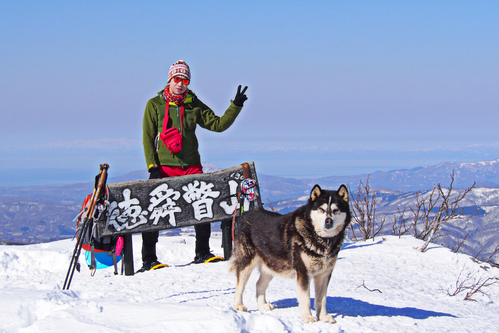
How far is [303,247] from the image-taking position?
418cm

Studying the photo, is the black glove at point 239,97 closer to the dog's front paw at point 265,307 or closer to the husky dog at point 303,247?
the husky dog at point 303,247

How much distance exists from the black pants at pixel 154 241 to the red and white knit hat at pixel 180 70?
85.9 inches

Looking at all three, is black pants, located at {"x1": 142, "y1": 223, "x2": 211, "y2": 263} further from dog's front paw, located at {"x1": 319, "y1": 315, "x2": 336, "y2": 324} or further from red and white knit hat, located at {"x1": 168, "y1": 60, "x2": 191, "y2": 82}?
dog's front paw, located at {"x1": 319, "y1": 315, "x2": 336, "y2": 324}

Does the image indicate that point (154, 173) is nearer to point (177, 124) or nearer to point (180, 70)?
point (177, 124)

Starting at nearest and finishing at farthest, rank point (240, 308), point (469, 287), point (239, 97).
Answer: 1. point (240, 308)
2. point (469, 287)
3. point (239, 97)

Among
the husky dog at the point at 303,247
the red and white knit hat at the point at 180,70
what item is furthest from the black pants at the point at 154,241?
the husky dog at the point at 303,247

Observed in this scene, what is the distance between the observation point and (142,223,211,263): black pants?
23.4 feet

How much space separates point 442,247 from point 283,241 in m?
5.20

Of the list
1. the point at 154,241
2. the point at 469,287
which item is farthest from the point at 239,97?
the point at 469,287

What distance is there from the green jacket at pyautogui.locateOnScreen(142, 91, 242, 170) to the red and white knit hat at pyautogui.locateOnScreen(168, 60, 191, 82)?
0.37 m

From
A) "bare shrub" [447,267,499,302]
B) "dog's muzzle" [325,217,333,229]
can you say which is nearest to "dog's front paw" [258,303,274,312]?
"dog's muzzle" [325,217,333,229]

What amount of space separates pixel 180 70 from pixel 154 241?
251cm

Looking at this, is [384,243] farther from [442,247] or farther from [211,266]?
[211,266]

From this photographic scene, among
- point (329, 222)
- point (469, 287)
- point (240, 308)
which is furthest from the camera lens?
point (469, 287)
